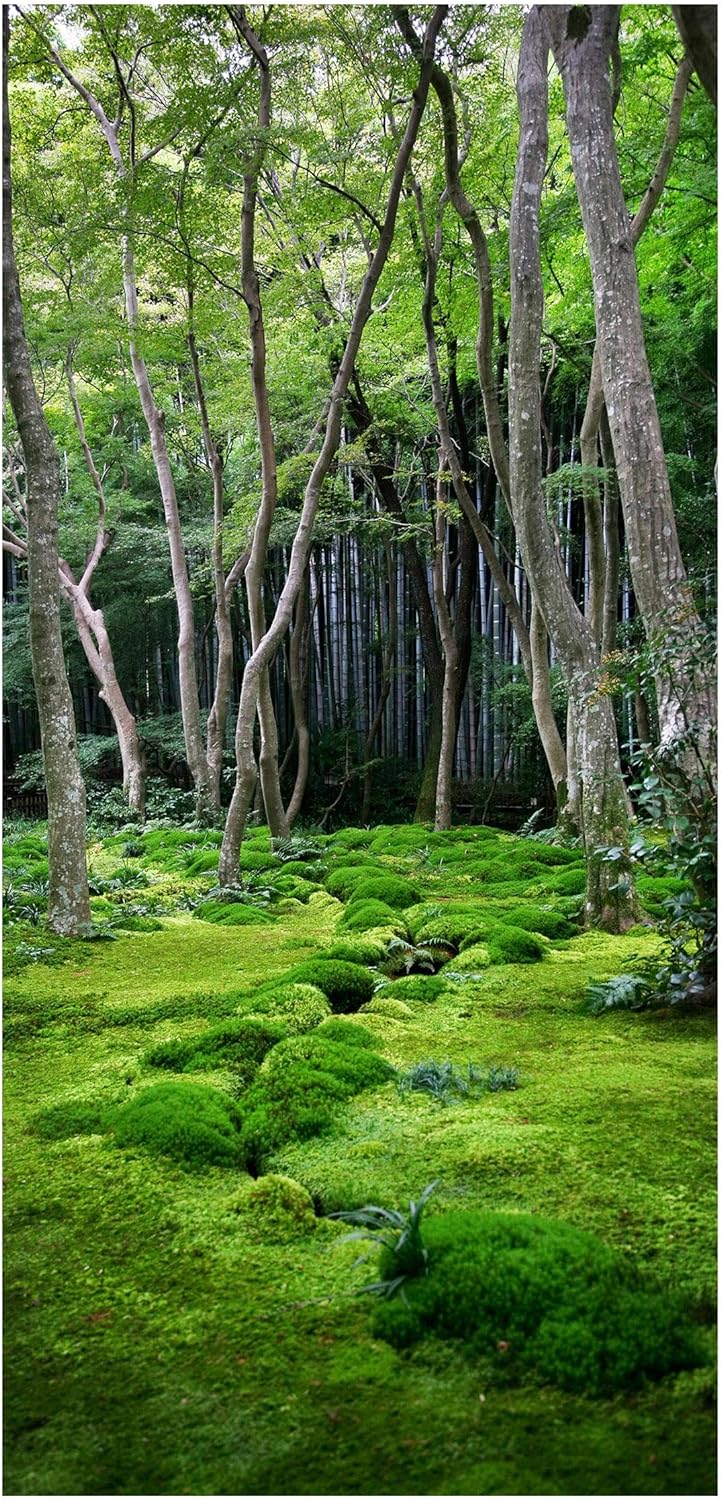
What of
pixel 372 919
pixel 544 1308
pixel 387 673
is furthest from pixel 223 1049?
pixel 387 673

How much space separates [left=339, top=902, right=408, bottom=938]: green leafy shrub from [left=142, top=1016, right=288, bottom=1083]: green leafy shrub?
1.83 m

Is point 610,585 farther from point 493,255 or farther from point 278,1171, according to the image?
point 278,1171

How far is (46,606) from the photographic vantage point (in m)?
5.24

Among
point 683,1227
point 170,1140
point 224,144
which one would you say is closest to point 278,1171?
point 170,1140

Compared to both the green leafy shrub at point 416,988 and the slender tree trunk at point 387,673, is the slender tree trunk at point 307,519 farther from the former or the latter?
the slender tree trunk at point 387,673

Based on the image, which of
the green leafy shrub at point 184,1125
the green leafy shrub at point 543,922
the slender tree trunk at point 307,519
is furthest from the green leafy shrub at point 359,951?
the slender tree trunk at point 307,519

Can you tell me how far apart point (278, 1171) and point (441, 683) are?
9913 millimetres

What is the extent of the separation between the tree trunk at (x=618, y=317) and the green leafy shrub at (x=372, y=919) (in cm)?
233

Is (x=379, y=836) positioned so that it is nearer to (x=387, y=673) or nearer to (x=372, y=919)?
(x=387, y=673)

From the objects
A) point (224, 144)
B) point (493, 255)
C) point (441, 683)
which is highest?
point (493, 255)

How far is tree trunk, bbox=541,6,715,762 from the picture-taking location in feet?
13.4

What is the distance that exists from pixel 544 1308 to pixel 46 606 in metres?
4.40

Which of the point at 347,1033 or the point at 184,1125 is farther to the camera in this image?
the point at 347,1033

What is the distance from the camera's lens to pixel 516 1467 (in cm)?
150
